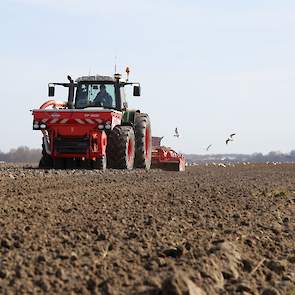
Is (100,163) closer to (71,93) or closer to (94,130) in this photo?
(94,130)

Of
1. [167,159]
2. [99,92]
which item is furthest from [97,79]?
[167,159]

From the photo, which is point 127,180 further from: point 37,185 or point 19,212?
point 19,212

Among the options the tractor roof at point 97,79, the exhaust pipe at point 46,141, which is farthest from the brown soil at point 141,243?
the tractor roof at point 97,79

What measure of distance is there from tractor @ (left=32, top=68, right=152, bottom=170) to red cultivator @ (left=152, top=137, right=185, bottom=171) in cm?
387

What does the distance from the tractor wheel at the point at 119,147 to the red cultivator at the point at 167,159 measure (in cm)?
552

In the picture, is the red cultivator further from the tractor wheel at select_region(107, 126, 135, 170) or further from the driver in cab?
the tractor wheel at select_region(107, 126, 135, 170)

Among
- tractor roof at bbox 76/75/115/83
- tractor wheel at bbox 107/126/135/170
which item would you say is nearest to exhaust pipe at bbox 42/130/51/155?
tractor wheel at bbox 107/126/135/170

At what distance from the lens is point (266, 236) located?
6641 millimetres

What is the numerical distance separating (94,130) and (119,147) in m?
0.73

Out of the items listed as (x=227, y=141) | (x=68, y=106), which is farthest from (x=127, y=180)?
(x=227, y=141)

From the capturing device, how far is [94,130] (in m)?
15.5

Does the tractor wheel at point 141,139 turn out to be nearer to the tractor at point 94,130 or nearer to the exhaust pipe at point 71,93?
the tractor at point 94,130

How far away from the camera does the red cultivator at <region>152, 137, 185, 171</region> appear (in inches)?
846

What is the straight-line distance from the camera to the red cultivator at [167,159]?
21.5 meters
